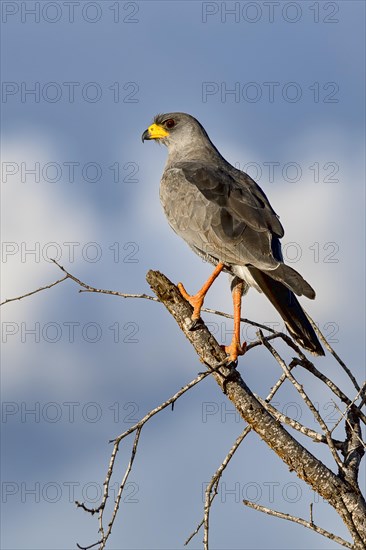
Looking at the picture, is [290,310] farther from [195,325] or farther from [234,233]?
[234,233]

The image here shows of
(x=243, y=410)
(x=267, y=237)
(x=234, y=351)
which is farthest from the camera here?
(x=267, y=237)

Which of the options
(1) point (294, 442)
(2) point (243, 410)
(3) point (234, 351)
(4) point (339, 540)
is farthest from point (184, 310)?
(4) point (339, 540)

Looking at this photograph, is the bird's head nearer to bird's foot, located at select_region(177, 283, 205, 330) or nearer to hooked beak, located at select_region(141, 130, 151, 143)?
hooked beak, located at select_region(141, 130, 151, 143)

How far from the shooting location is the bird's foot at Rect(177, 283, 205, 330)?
6.35 meters

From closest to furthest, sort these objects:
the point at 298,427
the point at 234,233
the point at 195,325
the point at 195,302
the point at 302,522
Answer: the point at 302,522
the point at 298,427
the point at 195,325
the point at 195,302
the point at 234,233

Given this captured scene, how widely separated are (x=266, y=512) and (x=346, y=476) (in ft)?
2.54

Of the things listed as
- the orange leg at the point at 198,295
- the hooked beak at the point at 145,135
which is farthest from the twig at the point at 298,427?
the hooked beak at the point at 145,135

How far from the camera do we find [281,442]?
5582 millimetres

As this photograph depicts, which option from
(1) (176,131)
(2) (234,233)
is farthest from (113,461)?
(1) (176,131)

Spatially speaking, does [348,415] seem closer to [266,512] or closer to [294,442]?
[294,442]

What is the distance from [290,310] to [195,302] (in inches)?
31.3

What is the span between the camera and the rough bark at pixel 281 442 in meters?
5.19

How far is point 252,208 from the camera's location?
7609 mm

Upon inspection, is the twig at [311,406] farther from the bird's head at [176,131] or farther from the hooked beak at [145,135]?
the hooked beak at [145,135]
